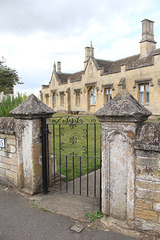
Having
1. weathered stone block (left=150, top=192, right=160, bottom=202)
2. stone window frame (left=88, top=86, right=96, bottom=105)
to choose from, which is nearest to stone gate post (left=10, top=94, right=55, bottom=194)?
weathered stone block (left=150, top=192, right=160, bottom=202)

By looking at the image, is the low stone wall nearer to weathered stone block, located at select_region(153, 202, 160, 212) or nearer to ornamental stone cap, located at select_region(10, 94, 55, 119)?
ornamental stone cap, located at select_region(10, 94, 55, 119)

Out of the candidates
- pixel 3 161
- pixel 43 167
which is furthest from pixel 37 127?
pixel 3 161

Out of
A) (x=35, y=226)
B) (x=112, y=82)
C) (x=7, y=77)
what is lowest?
(x=35, y=226)

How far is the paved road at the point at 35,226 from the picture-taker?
288cm

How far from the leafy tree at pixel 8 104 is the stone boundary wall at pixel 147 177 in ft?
14.8

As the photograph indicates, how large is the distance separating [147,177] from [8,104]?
16.4 ft

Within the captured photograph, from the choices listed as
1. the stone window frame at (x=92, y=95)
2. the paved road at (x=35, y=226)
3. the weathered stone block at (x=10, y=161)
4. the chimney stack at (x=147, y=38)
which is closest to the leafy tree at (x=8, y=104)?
the weathered stone block at (x=10, y=161)

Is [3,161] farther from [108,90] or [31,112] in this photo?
[108,90]

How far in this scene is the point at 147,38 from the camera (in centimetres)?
2194

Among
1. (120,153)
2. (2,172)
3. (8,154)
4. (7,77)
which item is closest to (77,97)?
(7,77)

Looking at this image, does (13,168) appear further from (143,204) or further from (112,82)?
(112,82)

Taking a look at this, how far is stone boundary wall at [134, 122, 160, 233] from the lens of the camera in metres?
2.75

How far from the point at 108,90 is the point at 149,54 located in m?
6.23

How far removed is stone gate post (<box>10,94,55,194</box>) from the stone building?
1738cm
